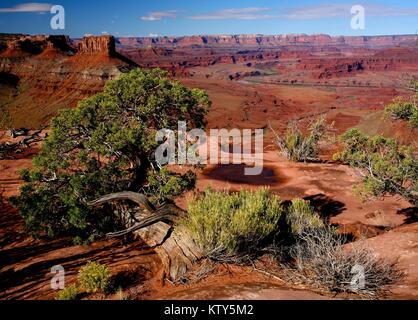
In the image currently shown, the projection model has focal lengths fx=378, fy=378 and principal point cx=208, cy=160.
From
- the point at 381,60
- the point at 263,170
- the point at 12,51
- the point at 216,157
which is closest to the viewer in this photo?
the point at 263,170

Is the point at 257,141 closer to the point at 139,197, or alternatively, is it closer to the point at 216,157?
the point at 216,157

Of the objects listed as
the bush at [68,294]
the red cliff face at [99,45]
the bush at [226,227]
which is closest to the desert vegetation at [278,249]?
the bush at [226,227]

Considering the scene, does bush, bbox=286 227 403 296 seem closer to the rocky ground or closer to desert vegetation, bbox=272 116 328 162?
the rocky ground

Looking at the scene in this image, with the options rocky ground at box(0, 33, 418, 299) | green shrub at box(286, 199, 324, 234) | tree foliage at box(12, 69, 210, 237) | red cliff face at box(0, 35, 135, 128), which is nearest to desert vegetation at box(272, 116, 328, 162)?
rocky ground at box(0, 33, 418, 299)

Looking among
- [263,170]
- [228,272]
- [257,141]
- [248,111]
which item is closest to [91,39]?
[248,111]

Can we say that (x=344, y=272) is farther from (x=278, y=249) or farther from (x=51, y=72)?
(x=51, y=72)

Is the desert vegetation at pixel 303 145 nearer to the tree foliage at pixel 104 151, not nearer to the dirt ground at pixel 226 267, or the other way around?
the dirt ground at pixel 226 267

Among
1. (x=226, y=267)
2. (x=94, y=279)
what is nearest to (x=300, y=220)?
(x=226, y=267)

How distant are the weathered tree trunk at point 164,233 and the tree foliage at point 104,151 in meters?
0.59

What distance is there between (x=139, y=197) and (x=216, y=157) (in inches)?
739

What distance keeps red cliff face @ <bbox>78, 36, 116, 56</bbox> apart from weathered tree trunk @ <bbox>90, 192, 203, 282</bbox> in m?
64.8

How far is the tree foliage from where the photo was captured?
1117cm

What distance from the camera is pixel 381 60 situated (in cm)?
14475

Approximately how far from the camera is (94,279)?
9.42m
